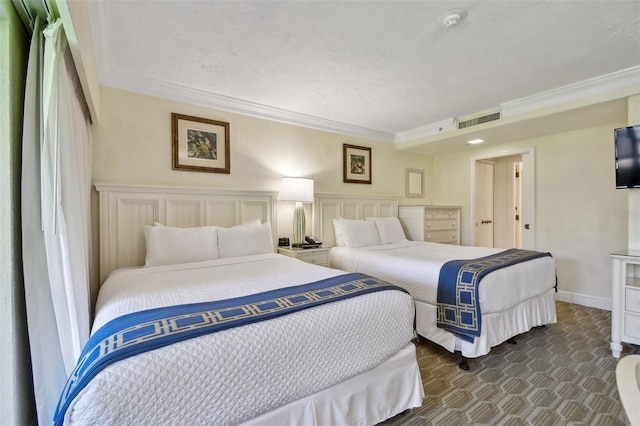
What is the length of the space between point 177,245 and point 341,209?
2.31 m

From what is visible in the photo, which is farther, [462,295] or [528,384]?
[462,295]

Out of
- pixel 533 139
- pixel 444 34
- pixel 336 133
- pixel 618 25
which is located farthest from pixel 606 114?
pixel 336 133

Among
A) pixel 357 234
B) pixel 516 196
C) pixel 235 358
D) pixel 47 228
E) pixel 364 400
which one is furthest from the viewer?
pixel 516 196

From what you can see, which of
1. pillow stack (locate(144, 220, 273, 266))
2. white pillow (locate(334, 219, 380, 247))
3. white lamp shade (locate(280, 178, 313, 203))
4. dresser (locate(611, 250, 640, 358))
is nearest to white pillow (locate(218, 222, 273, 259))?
pillow stack (locate(144, 220, 273, 266))

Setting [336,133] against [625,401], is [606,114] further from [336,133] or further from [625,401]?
[625,401]

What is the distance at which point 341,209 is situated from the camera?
421 centimetres

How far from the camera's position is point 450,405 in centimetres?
185

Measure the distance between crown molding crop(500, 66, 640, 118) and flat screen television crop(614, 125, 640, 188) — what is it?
0.43 meters

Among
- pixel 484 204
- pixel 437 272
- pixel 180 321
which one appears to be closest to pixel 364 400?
pixel 180 321

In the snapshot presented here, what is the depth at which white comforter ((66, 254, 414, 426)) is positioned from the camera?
36.7 inches

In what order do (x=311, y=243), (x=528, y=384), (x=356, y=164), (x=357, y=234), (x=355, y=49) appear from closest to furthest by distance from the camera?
(x=528, y=384) < (x=355, y=49) < (x=311, y=243) < (x=357, y=234) < (x=356, y=164)

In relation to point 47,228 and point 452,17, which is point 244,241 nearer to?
point 47,228

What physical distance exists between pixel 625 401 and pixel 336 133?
3.98 metres

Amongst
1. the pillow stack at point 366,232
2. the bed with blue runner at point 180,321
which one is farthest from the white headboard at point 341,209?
the bed with blue runner at point 180,321
